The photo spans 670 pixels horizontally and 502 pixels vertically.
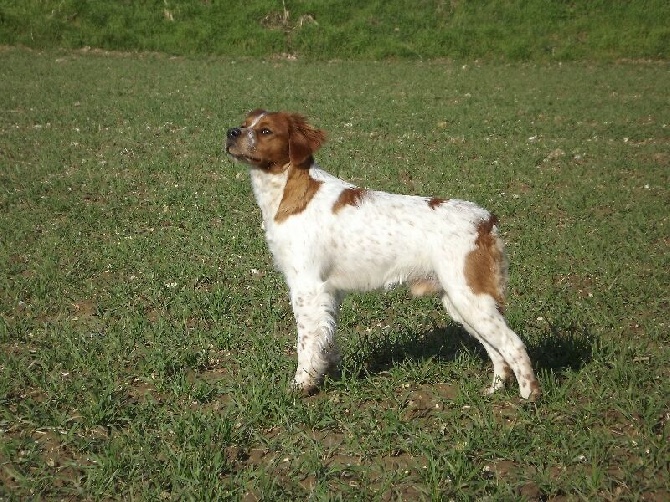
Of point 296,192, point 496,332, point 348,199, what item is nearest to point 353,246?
point 348,199

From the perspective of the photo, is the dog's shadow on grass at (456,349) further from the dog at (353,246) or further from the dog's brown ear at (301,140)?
the dog's brown ear at (301,140)

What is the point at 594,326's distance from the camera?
17.4 ft

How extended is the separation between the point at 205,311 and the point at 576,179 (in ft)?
21.2

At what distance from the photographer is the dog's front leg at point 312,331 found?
4.32 meters

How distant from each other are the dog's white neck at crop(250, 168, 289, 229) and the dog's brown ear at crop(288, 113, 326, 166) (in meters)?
0.14

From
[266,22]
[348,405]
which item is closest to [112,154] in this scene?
[348,405]

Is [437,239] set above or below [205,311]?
above

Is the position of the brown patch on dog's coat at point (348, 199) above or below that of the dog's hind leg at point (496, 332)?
above

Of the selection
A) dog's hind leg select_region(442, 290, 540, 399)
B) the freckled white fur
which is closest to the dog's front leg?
the freckled white fur

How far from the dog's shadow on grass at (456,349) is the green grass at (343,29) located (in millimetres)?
21538

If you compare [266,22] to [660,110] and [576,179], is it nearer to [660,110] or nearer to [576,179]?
[660,110]

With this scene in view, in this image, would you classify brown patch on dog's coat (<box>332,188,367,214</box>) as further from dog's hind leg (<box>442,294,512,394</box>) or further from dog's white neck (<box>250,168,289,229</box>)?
dog's hind leg (<box>442,294,512,394</box>)

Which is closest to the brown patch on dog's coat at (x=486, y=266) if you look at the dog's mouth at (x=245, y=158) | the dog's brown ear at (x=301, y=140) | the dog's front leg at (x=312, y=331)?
the dog's front leg at (x=312, y=331)

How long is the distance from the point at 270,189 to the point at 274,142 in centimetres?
33
